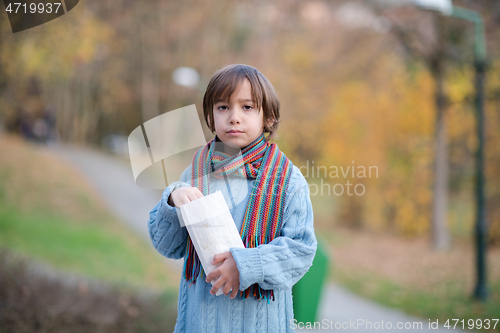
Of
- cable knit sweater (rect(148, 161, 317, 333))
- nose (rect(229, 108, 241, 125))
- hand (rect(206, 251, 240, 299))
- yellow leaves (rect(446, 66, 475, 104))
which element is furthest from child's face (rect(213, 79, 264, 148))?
yellow leaves (rect(446, 66, 475, 104))

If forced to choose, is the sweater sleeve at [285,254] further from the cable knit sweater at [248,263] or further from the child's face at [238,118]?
the child's face at [238,118]

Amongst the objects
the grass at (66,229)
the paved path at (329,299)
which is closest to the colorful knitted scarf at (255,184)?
the paved path at (329,299)

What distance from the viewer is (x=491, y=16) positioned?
34.8 ft

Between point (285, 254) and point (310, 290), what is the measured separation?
3.78m

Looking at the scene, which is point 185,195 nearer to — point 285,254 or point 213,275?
point 213,275

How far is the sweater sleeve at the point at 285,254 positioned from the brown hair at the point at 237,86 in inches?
13.8

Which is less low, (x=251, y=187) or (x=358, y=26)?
(x=358, y=26)

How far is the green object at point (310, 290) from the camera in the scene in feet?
15.9

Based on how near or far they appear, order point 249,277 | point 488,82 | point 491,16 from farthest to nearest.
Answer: point 488,82, point 491,16, point 249,277

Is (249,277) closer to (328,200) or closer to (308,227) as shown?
(308,227)

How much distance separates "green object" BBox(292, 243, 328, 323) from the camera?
486 cm

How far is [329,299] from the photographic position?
7.78 meters

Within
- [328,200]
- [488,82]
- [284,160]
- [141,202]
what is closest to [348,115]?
[488,82]

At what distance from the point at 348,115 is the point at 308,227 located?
12.8m
